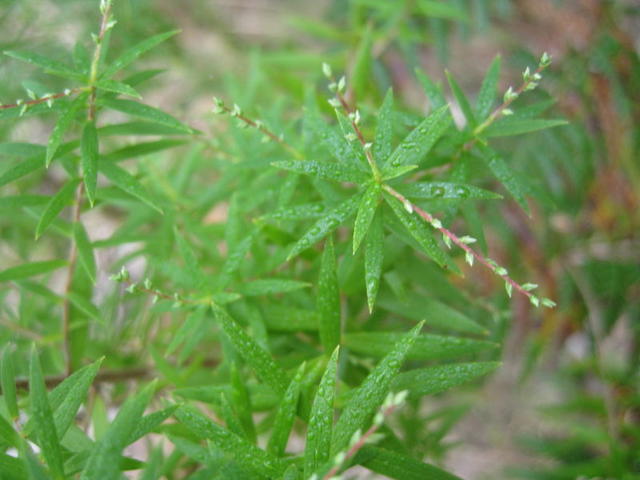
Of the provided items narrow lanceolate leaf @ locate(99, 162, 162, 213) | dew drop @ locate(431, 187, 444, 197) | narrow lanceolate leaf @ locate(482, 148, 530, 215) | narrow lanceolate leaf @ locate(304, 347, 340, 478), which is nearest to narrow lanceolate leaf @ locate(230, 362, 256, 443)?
narrow lanceolate leaf @ locate(304, 347, 340, 478)

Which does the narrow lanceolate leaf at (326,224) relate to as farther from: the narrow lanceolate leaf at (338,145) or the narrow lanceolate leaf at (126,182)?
the narrow lanceolate leaf at (126,182)

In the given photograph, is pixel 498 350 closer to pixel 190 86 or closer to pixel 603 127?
pixel 603 127

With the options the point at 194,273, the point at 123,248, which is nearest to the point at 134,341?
the point at 194,273

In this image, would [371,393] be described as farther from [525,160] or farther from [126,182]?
[525,160]

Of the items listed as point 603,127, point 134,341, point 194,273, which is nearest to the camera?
point 194,273

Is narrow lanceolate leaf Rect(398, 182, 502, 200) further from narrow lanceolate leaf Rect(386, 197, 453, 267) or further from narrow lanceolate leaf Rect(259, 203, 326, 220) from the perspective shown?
narrow lanceolate leaf Rect(259, 203, 326, 220)

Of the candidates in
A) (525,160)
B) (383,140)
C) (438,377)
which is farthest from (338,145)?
(525,160)
